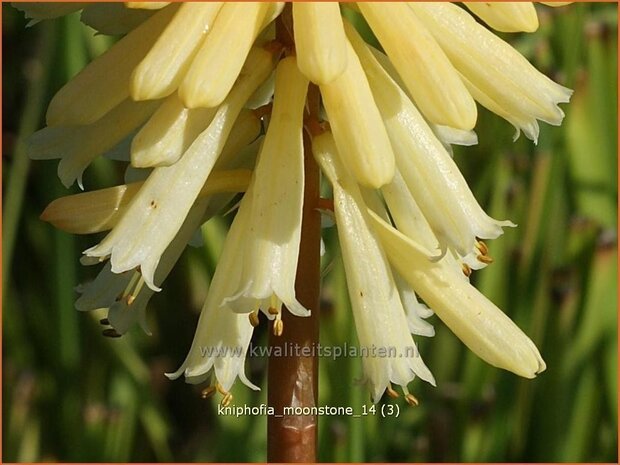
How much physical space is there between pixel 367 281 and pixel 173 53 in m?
0.35

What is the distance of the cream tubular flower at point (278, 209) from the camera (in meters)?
1.09

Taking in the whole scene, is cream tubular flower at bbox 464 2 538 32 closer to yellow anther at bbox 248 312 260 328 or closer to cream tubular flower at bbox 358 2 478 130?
cream tubular flower at bbox 358 2 478 130

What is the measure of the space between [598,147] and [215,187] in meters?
1.03

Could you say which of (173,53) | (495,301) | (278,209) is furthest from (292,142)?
(495,301)

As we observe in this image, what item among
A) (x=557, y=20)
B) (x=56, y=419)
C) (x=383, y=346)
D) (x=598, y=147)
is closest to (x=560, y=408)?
(x=598, y=147)

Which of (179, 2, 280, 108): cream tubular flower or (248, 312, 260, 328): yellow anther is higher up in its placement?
(179, 2, 280, 108): cream tubular flower

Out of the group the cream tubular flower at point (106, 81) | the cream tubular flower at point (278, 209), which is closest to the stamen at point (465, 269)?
the cream tubular flower at point (278, 209)

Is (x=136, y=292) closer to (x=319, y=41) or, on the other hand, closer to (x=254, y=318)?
(x=254, y=318)

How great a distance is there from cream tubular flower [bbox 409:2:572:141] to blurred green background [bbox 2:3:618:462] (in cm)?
74

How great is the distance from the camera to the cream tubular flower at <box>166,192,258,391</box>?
114 cm

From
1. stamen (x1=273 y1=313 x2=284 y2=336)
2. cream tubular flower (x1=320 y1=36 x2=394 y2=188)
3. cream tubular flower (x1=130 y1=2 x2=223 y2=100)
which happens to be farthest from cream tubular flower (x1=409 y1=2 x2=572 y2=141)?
stamen (x1=273 y1=313 x2=284 y2=336)

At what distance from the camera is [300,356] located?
3.71ft

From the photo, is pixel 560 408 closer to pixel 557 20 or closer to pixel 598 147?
pixel 598 147

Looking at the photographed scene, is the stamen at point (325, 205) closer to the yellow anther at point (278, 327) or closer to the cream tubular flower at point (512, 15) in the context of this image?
the yellow anther at point (278, 327)
